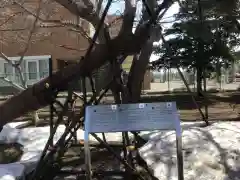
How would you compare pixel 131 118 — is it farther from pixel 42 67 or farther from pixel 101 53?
pixel 42 67

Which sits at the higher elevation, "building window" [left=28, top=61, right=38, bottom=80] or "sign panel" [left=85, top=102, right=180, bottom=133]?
"building window" [left=28, top=61, right=38, bottom=80]

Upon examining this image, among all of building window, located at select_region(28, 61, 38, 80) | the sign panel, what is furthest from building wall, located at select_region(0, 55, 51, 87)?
the sign panel

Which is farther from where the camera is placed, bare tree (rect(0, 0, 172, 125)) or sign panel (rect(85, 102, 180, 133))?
bare tree (rect(0, 0, 172, 125))

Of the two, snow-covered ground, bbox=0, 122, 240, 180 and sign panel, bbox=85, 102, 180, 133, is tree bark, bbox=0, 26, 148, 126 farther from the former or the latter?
sign panel, bbox=85, 102, 180, 133

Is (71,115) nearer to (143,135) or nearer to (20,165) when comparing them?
(20,165)

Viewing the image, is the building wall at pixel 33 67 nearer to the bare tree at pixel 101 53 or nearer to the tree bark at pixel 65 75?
the bare tree at pixel 101 53

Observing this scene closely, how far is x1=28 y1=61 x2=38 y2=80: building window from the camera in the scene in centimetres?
2629

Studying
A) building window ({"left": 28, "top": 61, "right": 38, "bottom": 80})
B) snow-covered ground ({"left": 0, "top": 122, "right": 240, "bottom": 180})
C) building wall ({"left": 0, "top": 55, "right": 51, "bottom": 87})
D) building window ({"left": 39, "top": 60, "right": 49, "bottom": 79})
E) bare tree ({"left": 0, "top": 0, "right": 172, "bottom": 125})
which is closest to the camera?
snow-covered ground ({"left": 0, "top": 122, "right": 240, "bottom": 180})

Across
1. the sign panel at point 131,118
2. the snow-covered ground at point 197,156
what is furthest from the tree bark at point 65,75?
the sign panel at point 131,118

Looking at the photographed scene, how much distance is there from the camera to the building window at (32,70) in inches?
1035

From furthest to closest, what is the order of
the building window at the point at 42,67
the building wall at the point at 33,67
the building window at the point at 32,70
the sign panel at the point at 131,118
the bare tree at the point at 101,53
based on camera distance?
the building window at the point at 42,67 < the building window at the point at 32,70 < the building wall at the point at 33,67 < the bare tree at the point at 101,53 < the sign panel at the point at 131,118

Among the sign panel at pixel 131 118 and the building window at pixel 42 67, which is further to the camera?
the building window at pixel 42 67

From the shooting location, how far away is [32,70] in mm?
26750

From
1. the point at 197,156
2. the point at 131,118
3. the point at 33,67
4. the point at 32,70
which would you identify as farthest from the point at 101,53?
the point at 33,67
